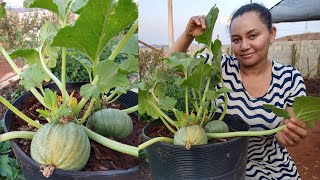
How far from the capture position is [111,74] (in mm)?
441

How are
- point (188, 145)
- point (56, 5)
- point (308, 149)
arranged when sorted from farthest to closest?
point (308, 149)
point (56, 5)
point (188, 145)

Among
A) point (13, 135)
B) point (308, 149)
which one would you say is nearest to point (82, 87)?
A: point (13, 135)

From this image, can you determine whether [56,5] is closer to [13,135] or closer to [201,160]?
[13,135]

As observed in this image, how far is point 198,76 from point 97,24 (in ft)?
0.49

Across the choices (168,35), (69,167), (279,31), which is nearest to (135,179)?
(69,167)

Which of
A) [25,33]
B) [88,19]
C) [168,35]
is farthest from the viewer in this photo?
[25,33]

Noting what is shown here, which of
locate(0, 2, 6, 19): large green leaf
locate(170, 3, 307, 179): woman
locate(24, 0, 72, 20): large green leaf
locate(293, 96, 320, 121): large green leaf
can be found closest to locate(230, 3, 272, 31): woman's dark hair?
locate(170, 3, 307, 179): woman

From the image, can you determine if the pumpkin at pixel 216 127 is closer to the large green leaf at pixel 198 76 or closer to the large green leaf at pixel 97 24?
the large green leaf at pixel 198 76

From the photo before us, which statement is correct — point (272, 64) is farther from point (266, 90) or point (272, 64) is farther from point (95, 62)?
point (95, 62)

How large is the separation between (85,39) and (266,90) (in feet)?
0.88

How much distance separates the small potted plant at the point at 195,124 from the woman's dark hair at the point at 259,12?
0.11 feet

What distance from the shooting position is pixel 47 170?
38 centimetres

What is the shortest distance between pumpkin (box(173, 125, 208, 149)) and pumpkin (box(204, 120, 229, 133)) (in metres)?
0.02

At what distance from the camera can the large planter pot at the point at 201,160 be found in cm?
38
